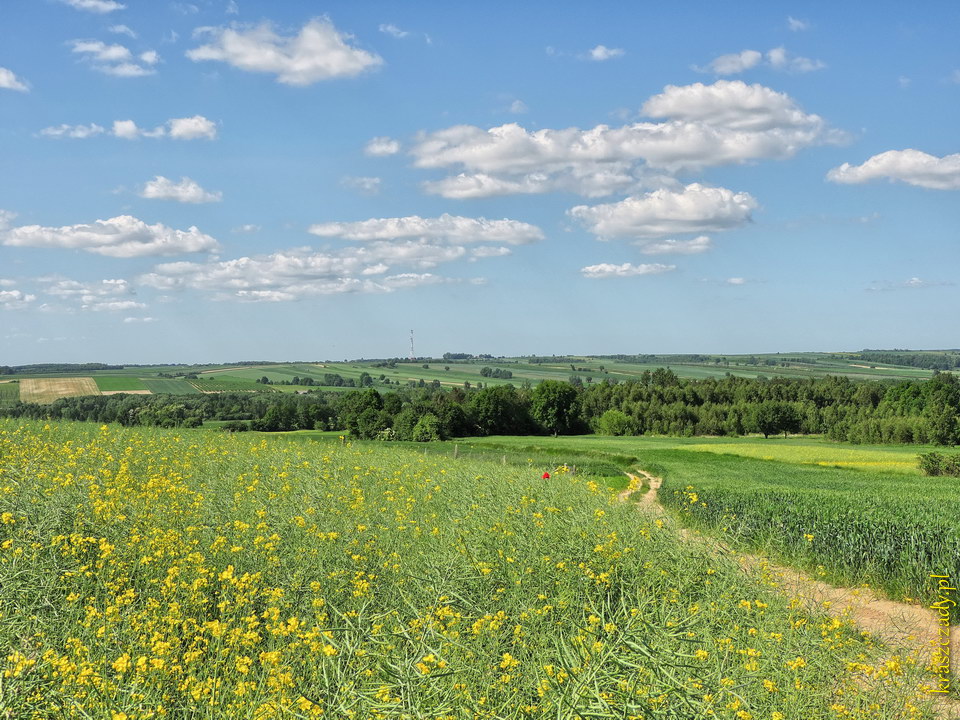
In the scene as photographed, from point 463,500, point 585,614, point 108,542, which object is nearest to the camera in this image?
point 585,614

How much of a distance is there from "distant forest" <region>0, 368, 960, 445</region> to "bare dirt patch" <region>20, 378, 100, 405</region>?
29.3 ft

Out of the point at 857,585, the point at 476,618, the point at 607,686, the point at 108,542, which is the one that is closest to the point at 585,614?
the point at 476,618

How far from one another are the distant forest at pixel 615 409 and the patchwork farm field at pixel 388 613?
63.9 m

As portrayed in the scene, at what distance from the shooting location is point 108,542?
8.68 m

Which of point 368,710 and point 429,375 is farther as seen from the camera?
point 429,375

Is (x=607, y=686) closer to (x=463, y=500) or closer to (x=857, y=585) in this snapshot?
(x=463, y=500)

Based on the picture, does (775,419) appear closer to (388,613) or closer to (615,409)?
(615,409)

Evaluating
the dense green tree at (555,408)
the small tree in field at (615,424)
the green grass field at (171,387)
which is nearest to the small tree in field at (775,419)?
the small tree in field at (615,424)

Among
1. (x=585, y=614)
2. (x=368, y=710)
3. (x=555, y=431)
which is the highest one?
(x=368, y=710)

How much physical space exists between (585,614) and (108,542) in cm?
613

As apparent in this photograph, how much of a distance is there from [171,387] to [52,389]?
2268 centimetres

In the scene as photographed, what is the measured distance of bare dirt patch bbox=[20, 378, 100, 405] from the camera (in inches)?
3302

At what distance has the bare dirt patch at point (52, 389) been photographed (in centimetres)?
8386

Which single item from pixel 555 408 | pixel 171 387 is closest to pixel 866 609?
pixel 555 408
